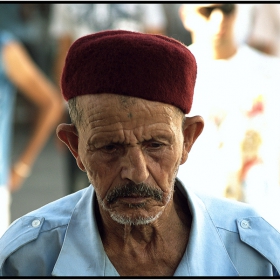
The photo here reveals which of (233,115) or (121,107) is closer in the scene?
(121,107)

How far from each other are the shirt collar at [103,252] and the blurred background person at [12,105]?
7.30 ft

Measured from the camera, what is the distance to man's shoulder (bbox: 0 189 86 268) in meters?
2.75

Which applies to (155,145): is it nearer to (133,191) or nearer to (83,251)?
(133,191)

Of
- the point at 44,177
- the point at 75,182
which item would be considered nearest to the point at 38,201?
the point at 44,177

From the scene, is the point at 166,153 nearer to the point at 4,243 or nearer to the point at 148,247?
the point at 148,247

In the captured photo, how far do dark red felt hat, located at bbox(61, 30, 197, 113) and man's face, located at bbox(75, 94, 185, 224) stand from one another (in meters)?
0.04

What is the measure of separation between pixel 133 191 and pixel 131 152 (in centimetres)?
14

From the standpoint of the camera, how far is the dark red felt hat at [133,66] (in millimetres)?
2613

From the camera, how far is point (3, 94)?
16.7ft

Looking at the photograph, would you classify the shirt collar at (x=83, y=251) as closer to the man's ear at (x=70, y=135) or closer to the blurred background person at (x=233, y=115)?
the man's ear at (x=70, y=135)

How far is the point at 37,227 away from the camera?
278 cm

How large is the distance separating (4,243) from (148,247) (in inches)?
21.7

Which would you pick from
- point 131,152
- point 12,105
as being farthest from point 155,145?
point 12,105

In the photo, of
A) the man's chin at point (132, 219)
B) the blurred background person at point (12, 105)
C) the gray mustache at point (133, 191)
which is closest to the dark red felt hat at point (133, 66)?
the gray mustache at point (133, 191)
